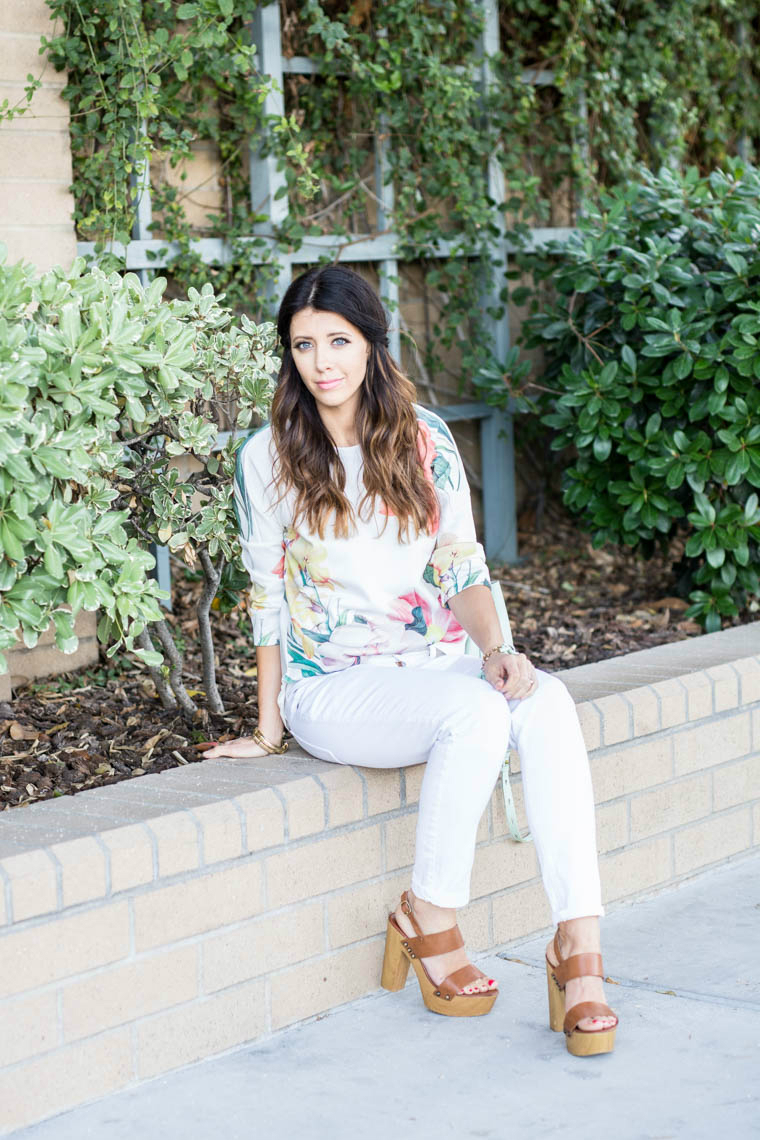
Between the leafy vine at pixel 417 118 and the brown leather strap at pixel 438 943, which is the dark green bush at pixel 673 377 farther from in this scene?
the brown leather strap at pixel 438 943

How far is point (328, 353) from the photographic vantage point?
287 cm

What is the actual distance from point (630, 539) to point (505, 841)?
1.70 meters

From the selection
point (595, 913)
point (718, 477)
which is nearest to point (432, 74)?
point (718, 477)

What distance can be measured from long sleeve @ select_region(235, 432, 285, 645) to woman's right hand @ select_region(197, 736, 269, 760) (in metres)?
0.21

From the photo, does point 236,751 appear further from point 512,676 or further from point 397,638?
point 512,676

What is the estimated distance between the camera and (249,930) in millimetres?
2629

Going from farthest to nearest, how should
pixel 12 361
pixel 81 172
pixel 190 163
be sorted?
pixel 190 163
pixel 81 172
pixel 12 361

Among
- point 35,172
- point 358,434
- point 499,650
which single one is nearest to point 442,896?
point 499,650

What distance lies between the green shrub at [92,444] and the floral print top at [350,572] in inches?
8.7

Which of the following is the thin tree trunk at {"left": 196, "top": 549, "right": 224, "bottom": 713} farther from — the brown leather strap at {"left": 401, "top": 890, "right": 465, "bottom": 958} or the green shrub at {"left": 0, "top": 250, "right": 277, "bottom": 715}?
the brown leather strap at {"left": 401, "top": 890, "right": 465, "bottom": 958}

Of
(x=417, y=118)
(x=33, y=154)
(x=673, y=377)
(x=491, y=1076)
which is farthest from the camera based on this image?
(x=417, y=118)

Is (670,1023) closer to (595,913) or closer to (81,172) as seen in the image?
(595,913)

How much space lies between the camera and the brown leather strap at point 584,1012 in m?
2.56

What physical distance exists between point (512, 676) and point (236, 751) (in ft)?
1.95
